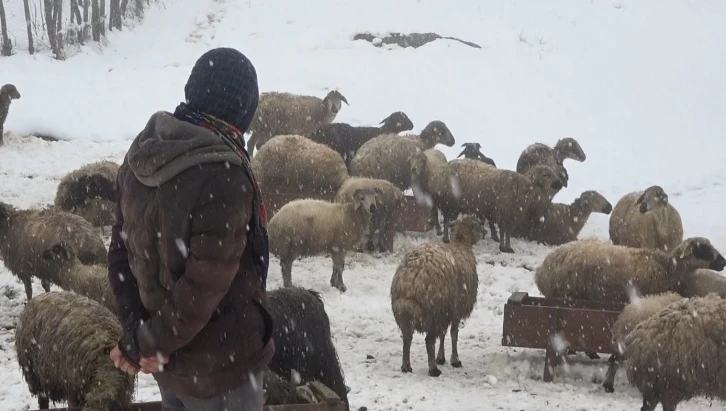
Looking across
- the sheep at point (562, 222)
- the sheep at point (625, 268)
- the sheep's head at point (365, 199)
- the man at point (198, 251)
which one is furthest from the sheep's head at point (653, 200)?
the man at point (198, 251)

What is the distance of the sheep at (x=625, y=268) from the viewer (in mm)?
8102

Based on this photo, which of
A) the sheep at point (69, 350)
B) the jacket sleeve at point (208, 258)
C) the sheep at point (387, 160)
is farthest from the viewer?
the sheep at point (387, 160)

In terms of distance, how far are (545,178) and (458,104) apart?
28.0 ft

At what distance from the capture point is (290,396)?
4.55m

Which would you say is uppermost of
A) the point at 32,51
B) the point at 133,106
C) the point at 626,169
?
the point at 32,51

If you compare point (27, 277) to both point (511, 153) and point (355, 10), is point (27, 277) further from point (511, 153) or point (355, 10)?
point (355, 10)

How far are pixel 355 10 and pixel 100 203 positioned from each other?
666 inches

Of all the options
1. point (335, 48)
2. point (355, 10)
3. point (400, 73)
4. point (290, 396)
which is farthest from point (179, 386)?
point (355, 10)

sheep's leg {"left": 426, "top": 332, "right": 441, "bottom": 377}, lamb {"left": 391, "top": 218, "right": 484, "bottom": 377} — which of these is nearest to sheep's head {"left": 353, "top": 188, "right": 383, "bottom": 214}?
lamb {"left": 391, "top": 218, "right": 484, "bottom": 377}

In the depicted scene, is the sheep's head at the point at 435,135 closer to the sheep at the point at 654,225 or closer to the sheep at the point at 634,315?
the sheep at the point at 654,225

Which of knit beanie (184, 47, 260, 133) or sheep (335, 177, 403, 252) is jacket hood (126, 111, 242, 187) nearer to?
knit beanie (184, 47, 260, 133)

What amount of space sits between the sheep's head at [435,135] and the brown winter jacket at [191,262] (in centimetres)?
1161

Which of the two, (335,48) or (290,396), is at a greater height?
(335,48)

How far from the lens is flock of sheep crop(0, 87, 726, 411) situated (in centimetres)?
543
